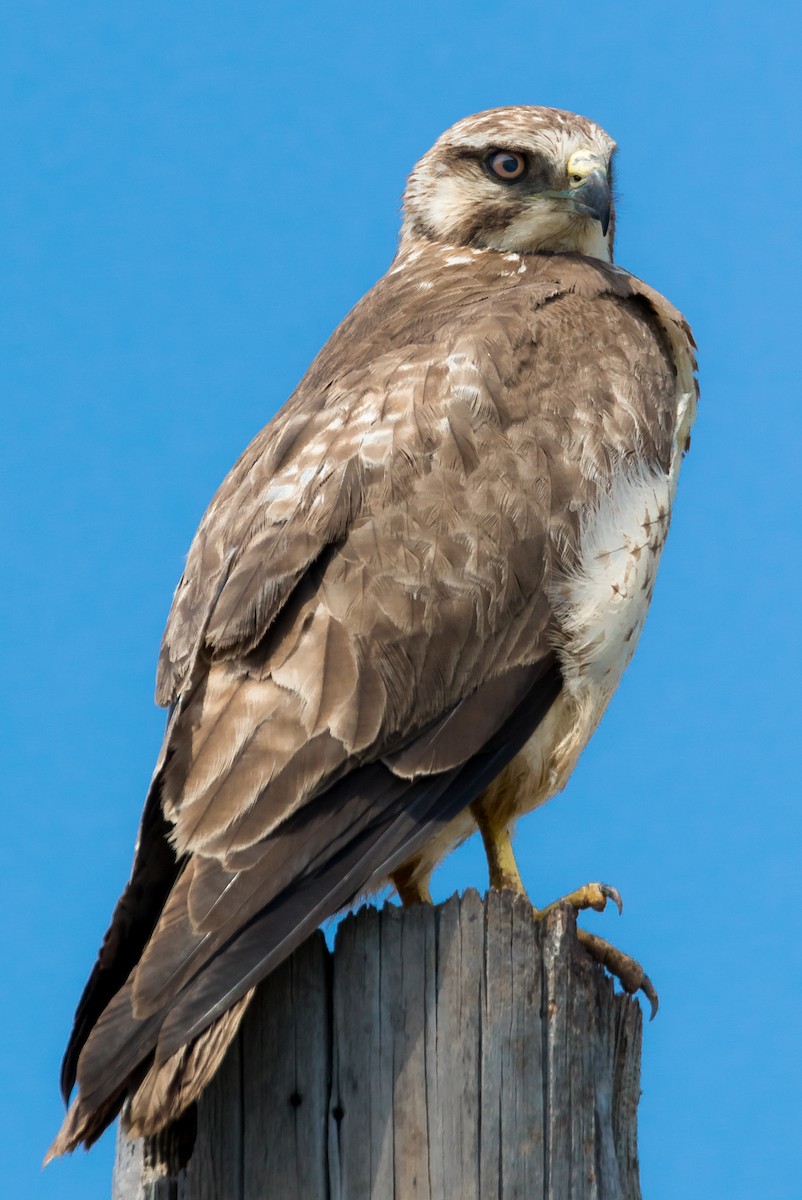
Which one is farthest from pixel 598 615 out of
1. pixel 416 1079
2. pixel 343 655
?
pixel 416 1079

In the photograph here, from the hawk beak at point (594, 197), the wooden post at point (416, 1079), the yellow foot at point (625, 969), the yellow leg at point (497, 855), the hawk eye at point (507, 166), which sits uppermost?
the hawk eye at point (507, 166)

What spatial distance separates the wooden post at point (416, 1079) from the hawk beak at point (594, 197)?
9.48 feet


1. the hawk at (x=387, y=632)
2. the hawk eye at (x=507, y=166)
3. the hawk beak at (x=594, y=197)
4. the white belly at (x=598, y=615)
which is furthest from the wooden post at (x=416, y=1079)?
the hawk eye at (x=507, y=166)

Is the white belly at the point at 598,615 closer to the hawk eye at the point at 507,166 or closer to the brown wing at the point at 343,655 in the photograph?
the brown wing at the point at 343,655

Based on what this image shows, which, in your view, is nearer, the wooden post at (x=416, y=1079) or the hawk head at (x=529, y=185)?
the wooden post at (x=416, y=1079)

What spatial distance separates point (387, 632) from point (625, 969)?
1106 millimetres

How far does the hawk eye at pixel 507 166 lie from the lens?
5988mm

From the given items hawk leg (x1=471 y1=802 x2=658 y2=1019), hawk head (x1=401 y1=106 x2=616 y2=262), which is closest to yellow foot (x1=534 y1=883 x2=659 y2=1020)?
hawk leg (x1=471 y1=802 x2=658 y2=1019)

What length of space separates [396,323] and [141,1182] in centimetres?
279

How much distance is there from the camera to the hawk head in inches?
233

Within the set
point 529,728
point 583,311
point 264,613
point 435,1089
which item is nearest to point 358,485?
point 264,613

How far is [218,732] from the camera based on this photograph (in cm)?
408

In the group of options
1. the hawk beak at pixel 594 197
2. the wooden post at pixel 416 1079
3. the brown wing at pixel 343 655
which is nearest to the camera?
the wooden post at pixel 416 1079

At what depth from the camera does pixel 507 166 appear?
6016 mm
